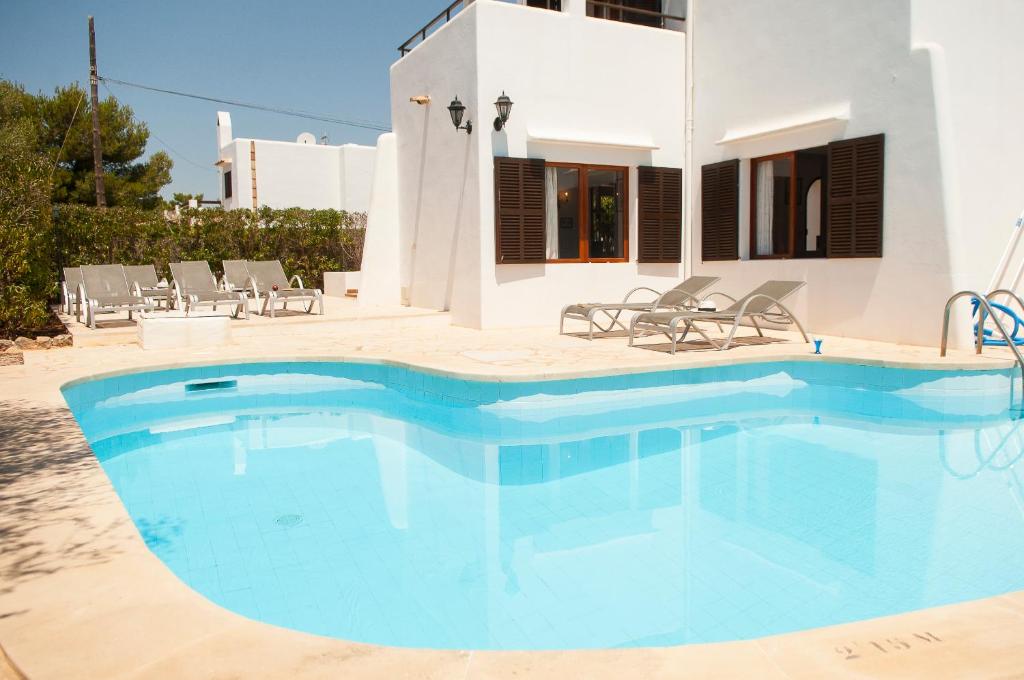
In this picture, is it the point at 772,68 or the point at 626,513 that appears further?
the point at 772,68

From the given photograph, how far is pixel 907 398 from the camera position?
7047 millimetres

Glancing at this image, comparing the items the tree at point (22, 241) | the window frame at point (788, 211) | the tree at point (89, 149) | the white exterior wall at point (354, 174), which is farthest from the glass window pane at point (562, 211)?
the white exterior wall at point (354, 174)

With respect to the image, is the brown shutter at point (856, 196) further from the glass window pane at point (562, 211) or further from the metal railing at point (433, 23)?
the metal railing at point (433, 23)

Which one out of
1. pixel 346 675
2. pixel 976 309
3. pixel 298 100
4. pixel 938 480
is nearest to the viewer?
pixel 346 675

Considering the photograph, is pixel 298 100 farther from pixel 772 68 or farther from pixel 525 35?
pixel 772 68

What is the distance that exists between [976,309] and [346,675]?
878 cm

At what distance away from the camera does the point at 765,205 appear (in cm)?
1073

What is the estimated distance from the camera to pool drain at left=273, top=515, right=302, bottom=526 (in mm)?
4121

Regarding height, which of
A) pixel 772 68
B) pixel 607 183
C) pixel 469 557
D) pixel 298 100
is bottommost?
pixel 469 557

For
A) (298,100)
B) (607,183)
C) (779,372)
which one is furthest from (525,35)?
(298,100)

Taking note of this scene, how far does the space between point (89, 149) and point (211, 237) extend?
10.9 m

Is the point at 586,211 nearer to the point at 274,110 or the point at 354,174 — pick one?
the point at 354,174

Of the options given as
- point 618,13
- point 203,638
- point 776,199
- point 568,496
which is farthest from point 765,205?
point 203,638

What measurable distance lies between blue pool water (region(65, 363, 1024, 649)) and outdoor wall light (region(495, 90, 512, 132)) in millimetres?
4296
